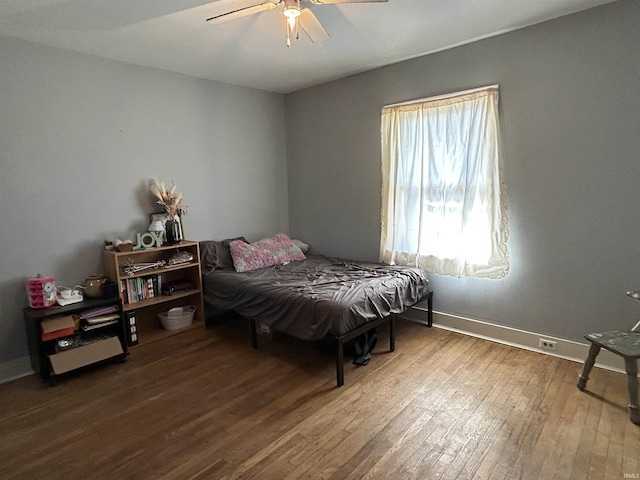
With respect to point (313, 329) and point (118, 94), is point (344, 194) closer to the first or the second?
point (313, 329)

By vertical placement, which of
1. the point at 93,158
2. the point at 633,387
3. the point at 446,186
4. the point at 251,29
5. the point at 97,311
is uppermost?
the point at 251,29

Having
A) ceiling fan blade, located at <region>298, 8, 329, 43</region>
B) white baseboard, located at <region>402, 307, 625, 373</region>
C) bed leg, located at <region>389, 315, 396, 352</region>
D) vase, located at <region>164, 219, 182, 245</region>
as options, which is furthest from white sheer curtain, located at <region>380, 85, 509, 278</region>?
vase, located at <region>164, 219, 182, 245</region>

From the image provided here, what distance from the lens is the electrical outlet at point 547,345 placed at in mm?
2763

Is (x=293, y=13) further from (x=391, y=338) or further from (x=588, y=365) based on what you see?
(x=588, y=365)

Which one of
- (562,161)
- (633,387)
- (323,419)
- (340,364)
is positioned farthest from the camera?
(562,161)

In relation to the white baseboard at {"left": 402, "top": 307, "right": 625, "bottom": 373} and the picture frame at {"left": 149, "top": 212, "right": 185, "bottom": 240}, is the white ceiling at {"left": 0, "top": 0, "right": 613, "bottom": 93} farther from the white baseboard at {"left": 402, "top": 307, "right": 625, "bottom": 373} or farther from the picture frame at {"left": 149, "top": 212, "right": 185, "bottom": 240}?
the white baseboard at {"left": 402, "top": 307, "right": 625, "bottom": 373}

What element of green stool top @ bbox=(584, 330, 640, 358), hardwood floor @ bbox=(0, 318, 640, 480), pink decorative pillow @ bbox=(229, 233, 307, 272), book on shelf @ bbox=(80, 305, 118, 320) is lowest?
hardwood floor @ bbox=(0, 318, 640, 480)

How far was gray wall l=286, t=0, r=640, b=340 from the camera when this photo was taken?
238cm

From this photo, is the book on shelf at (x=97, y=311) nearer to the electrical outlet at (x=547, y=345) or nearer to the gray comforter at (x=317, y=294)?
the gray comforter at (x=317, y=294)

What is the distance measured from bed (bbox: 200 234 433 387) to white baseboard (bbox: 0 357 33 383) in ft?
4.74

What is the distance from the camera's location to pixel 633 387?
1947 mm

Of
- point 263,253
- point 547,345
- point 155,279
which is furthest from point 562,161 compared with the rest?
point 155,279

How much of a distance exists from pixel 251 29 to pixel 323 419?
2709 millimetres

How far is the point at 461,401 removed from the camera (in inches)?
88.1
